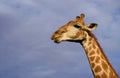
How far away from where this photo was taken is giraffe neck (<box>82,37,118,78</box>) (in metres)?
16.4

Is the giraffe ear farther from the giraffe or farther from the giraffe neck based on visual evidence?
the giraffe neck

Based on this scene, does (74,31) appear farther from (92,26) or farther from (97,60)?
(97,60)

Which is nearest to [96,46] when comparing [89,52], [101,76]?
[89,52]

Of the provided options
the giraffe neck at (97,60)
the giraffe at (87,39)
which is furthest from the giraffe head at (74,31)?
the giraffe neck at (97,60)

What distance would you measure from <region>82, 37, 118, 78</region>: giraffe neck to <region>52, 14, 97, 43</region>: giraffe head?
0.37 m

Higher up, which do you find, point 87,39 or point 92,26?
point 92,26

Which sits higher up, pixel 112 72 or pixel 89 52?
pixel 89 52

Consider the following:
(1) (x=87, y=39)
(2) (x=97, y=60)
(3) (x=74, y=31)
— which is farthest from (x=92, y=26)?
(2) (x=97, y=60)

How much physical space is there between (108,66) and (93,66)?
0.66 metres

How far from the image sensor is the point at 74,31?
17656mm

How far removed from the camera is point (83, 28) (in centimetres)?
1761

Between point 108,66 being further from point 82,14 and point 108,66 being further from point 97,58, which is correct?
point 82,14

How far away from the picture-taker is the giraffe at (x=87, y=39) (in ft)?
55.0

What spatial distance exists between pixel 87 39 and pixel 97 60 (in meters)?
1.12
